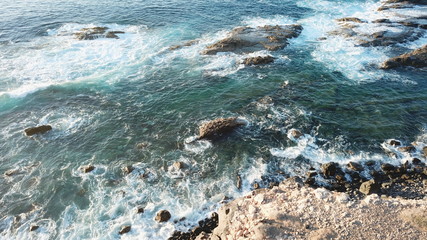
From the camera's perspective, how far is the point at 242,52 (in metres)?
41.9

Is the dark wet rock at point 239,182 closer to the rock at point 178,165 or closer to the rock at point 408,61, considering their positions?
the rock at point 178,165

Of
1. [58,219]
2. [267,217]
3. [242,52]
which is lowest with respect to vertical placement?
[58,219]

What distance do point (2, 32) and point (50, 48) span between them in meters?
13.8

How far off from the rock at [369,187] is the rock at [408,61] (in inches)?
893

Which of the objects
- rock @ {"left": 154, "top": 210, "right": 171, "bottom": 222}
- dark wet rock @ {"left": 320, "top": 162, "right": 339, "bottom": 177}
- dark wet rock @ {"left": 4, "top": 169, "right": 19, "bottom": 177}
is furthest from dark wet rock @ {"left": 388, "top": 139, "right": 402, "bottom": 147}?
dark wet rock @ {"left": 4, "top": 169, "right": 19, "bottom": 177}

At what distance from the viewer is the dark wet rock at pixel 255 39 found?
139ft

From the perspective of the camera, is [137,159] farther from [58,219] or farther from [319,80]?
[319,80]

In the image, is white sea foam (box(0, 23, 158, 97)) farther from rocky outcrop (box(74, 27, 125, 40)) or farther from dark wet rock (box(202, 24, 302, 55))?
dark wet rock (box(202, 24, 302, 55))

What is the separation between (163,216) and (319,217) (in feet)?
34.6

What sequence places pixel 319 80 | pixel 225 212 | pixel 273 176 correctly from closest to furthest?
pixel 225 212, pixel 273 176, pixel 319 80

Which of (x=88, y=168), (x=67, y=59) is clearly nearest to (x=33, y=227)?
(x=88, y=168)

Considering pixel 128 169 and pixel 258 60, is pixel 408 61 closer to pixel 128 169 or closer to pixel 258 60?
pixel 258 60

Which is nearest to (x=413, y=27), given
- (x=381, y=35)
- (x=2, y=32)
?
(x=381, y=35)

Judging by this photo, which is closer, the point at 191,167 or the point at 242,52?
the point at 191,167
